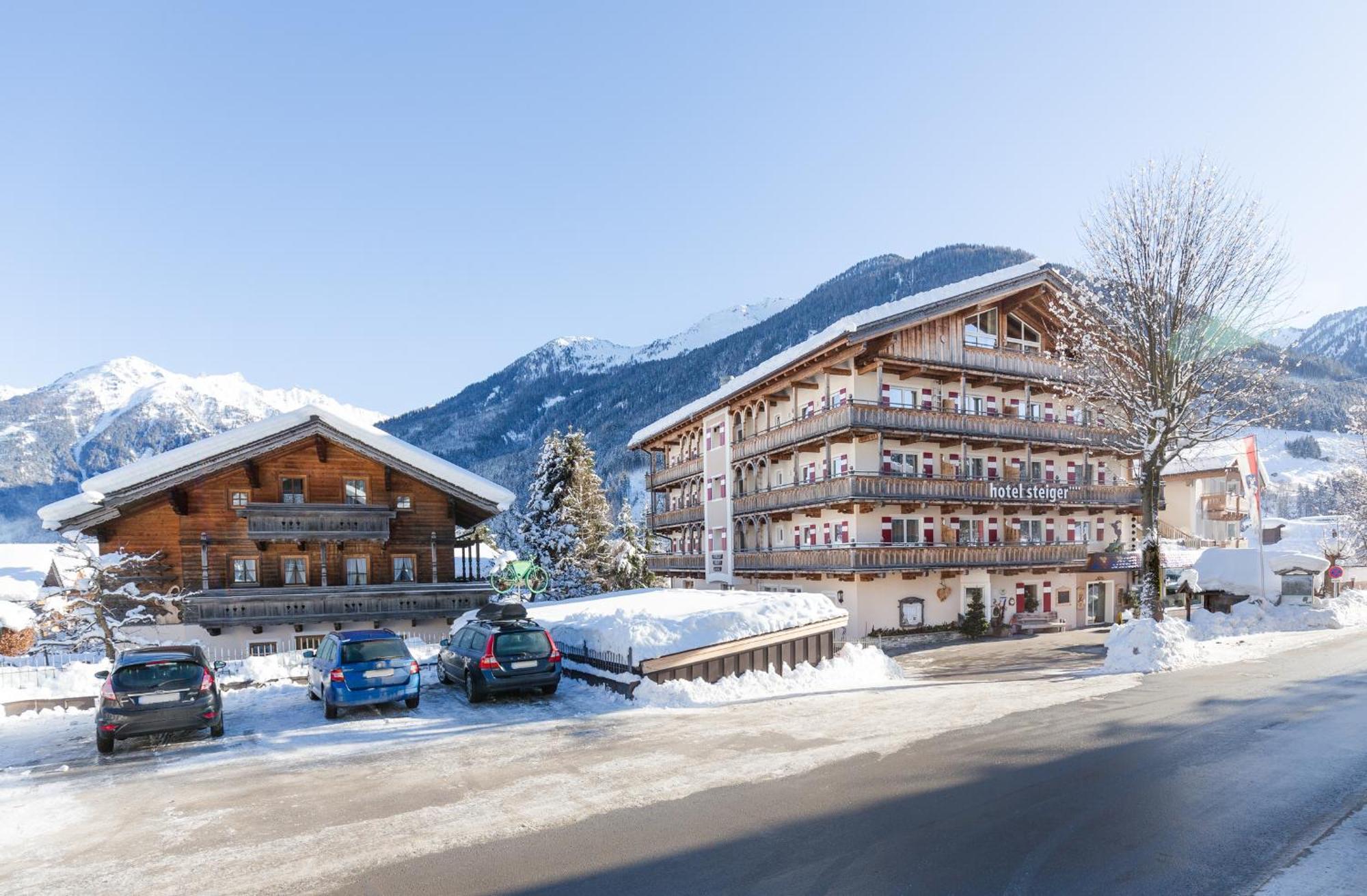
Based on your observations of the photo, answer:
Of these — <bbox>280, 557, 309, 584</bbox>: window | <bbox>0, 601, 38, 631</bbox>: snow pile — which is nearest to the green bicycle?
<bbox>280, 557, 309, 584</bbox>: window

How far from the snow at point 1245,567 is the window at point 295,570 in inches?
1562

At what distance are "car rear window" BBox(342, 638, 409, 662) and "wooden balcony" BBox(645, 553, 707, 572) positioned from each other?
3129cm

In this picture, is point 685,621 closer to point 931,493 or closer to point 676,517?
point 931,493

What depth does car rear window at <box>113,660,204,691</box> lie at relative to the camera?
1399 cm

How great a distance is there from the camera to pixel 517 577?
27953mm

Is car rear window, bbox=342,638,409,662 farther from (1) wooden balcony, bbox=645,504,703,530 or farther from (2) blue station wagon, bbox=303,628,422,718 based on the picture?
(1) wooden balcony, bbox=645,504,703,530

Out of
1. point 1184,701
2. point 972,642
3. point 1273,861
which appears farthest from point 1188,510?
point 1273,861

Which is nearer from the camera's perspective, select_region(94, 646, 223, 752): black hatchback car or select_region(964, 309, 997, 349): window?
select_region(94, 646, 223, 752): black hatchback car

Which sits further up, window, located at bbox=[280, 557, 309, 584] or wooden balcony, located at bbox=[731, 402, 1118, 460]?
wooden balcony, located at bbox=[731, 402, 1118, 460]

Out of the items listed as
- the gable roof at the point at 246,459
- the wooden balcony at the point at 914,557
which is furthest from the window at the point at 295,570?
the wooden balcony at the point at 914,557

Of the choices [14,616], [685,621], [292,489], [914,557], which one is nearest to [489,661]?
[685,621]

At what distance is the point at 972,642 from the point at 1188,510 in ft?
111

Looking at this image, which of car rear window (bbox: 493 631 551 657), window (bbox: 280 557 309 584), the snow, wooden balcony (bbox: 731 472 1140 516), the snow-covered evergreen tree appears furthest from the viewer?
the snow-covered evergreen tree

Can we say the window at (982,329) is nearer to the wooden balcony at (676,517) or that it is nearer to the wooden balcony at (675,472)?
the wooden balcony at (675,472)
